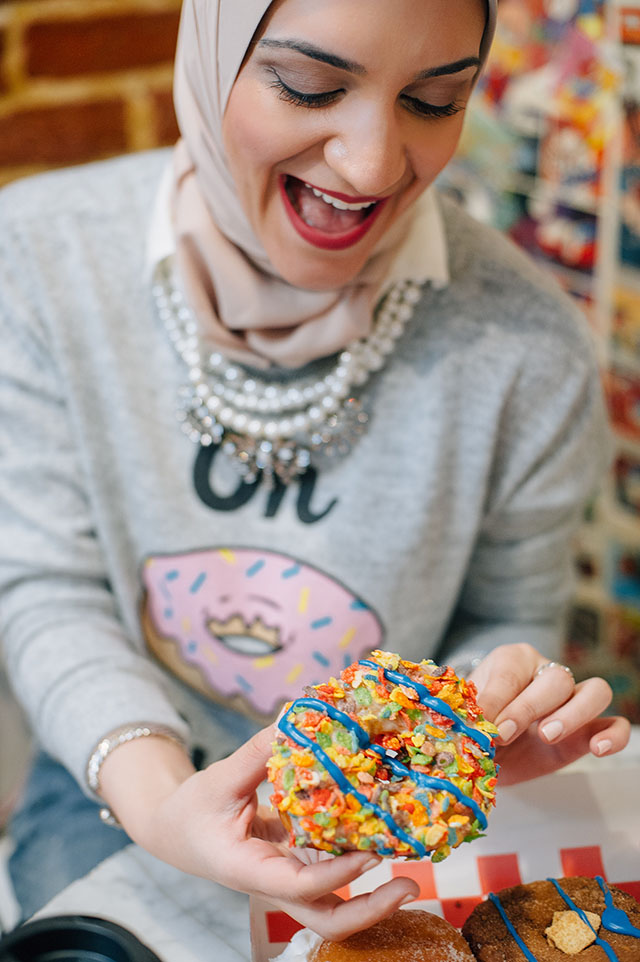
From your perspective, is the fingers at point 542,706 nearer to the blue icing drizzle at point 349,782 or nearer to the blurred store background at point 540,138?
the blue icing drizzle at point 349,782

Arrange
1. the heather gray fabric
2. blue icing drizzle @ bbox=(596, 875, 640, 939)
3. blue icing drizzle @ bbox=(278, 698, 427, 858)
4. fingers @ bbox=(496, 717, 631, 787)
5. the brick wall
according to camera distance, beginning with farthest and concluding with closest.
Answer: the brick wall
the heather gray fabric
fingers @ bbox=(496, 717, 631, 787)
blue icing drizzle @ bbox=(596, 875, 640, 939)
blue icing drizzle @ bbox=(278, 698, 427, 858)

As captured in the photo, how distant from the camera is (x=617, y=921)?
2.21ft

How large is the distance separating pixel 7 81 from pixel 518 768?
1.26 meters

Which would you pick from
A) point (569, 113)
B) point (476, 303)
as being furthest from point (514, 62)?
point (476, 303)

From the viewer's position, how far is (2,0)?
140 centimetres

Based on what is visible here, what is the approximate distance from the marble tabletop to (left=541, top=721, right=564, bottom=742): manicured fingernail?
12 centimetres

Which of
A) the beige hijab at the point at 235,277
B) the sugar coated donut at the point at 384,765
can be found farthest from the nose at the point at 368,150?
the sugar coated donut at the point at 384,765

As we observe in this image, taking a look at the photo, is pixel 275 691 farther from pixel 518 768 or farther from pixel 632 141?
pixel 632 141

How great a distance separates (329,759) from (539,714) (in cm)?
23

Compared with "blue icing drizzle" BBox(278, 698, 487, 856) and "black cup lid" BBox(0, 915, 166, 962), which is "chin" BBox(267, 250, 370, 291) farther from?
"black cup lid" BBox(0, 915, 166, 962)

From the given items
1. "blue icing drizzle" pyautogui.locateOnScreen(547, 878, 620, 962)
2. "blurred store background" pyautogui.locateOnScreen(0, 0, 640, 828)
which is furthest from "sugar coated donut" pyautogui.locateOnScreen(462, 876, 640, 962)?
"blurred store background" pyautogui.locateOnScreen(0, 0, 640, 828)

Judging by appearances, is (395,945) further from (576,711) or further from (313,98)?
(313,98)

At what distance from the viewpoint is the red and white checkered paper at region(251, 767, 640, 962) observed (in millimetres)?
710

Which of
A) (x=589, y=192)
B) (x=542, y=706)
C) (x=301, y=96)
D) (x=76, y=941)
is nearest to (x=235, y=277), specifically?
(x=301, y=96)
